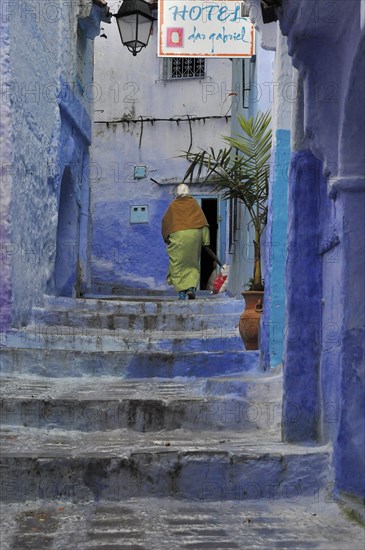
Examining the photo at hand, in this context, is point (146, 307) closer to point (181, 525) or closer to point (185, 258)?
point (185, 258)

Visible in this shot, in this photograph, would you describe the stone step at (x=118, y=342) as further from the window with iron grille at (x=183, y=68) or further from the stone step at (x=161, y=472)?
the window with iron grille at (x=183, y=68)

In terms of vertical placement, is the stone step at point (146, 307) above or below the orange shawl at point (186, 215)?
below

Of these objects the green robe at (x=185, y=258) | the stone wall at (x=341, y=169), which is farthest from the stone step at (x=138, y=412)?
the green robe at (x=185, y=258)

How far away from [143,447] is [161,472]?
330 mm

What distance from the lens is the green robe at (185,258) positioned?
12.4 m

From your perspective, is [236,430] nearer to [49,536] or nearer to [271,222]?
[271,222]

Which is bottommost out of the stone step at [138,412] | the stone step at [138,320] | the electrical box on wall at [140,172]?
the stone step at [138,412]

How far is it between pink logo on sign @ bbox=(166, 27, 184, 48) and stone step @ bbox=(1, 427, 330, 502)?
5.26 m

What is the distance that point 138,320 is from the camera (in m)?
9.50

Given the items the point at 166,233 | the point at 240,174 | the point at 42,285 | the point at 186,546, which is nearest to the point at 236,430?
the point at 186,546

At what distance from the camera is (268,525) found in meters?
4.45

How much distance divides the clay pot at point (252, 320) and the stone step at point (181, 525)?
125 inches

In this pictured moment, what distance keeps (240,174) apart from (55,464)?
451 centimetres

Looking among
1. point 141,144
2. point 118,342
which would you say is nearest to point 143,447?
point 118,342
